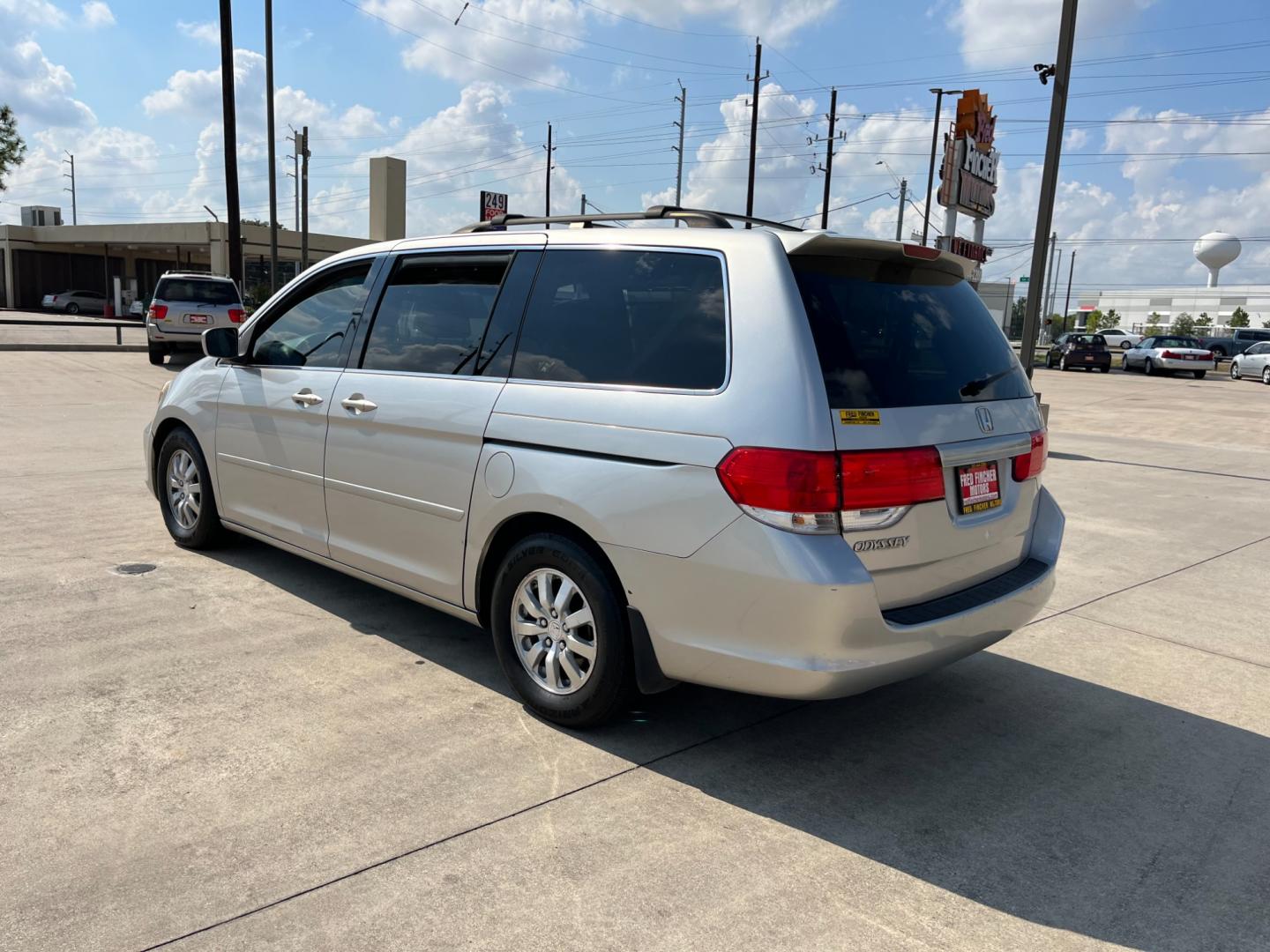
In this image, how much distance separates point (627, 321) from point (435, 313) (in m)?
1.14

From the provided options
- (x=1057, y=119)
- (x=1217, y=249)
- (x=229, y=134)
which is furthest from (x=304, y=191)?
(x=1217, y=249)

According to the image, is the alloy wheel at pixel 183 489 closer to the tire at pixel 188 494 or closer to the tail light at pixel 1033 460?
the tire at pixel 188 494

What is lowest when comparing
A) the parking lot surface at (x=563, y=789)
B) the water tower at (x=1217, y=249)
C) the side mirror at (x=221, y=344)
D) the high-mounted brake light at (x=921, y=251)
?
the parking lot surface at (x=563, y=789)

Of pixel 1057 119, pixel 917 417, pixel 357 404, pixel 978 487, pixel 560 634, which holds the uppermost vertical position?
pixel 1057 119

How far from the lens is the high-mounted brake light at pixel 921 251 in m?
3.46

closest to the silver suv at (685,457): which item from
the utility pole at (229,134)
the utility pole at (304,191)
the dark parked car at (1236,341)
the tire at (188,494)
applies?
the tire at (188,494)

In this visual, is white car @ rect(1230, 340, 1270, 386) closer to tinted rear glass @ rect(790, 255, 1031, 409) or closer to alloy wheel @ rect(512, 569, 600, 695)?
tinted rear glass @ rect(790, 255, 1031, 409)

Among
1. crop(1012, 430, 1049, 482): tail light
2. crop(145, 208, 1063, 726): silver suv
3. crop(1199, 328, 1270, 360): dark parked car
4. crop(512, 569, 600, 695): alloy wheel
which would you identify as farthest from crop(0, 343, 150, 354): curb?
crop(1199, 328, 1270, 360): dark parked car

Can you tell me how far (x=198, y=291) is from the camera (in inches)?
747

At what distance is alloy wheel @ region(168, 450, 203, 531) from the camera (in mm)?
5738

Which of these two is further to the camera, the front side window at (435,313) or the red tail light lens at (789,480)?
the front side window at (435,313)

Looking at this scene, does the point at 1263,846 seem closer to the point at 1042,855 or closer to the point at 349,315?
the point at 1042,855

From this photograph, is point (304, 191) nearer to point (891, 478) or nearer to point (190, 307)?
point (190, 307)

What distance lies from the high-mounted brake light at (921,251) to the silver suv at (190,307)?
17.4 m
